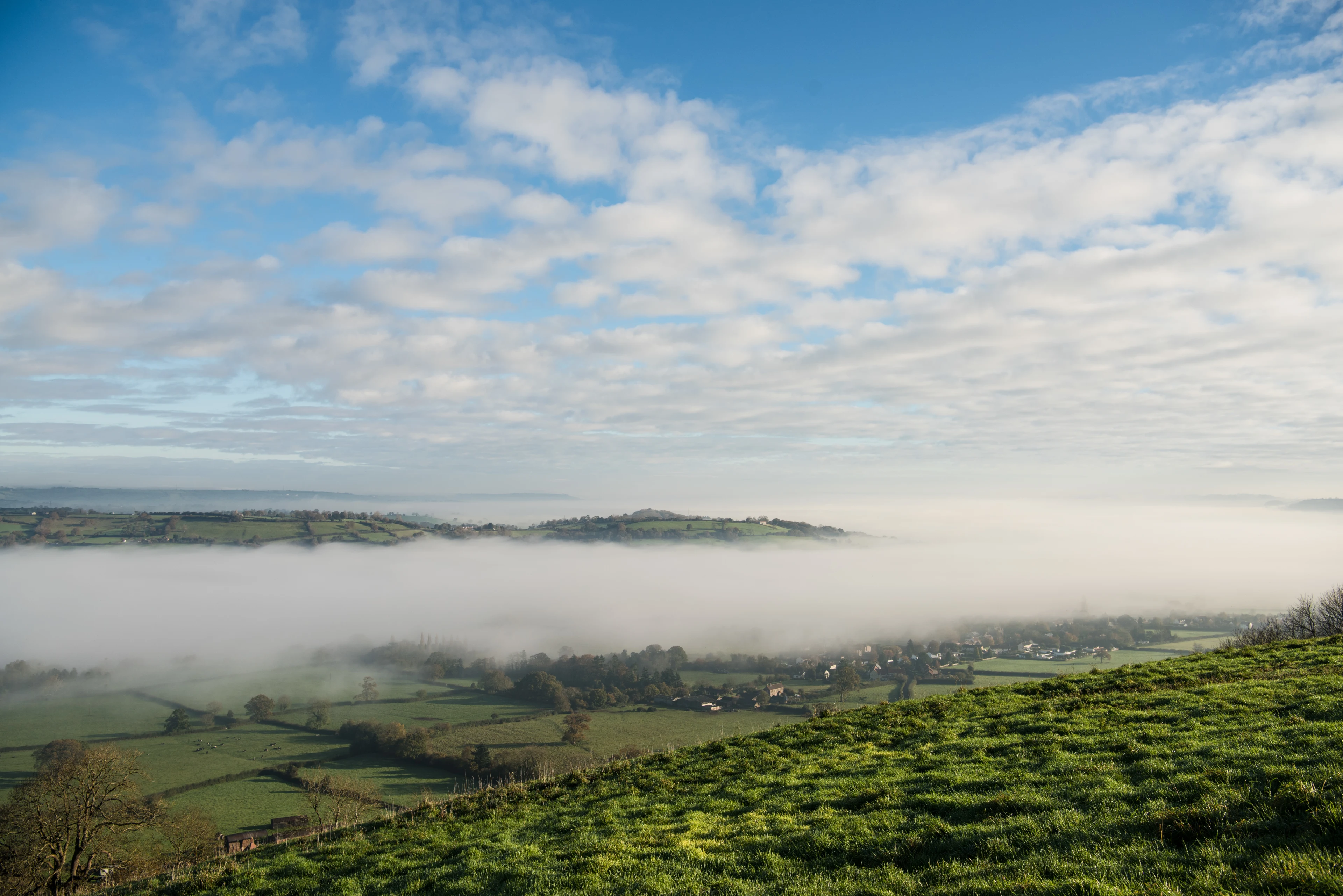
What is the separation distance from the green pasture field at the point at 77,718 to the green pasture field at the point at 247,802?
132 ft

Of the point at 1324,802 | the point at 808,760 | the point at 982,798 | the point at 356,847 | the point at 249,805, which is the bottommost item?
the point at 249,805

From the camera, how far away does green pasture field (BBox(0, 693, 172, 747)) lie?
78.4 meters

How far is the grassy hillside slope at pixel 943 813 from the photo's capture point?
24.8 feet

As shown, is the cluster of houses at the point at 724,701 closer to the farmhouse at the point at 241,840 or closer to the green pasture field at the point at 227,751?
the green pasture field at the point at 227,751

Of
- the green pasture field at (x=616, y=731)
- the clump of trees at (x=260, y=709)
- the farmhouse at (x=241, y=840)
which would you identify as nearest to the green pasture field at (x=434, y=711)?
the clump of trees at (x=260, y=709)

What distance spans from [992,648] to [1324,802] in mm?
116321

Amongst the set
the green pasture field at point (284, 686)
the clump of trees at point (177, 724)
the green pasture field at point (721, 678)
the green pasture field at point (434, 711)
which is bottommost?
the green pasture field at point (284, 686)

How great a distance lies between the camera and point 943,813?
10.9 metres

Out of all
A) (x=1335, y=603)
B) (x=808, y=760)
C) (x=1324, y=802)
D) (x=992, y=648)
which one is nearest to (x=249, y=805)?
(x=808, y=760)

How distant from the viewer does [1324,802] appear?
25.1 feet

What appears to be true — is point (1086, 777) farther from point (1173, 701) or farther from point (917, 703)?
point (917, 703)

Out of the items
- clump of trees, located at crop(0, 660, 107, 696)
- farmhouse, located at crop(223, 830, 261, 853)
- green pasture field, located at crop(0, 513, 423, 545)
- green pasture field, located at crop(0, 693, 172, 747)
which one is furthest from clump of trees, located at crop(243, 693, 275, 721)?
green pasture field, located at crop(0, 513, 423, 545)

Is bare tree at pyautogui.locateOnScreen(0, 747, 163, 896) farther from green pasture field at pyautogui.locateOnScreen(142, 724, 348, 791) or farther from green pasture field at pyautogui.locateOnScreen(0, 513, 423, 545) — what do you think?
green pasture field at pyautogui.locateOnScreen(0, 513, 423, 545)

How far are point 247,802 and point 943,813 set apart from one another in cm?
6157
